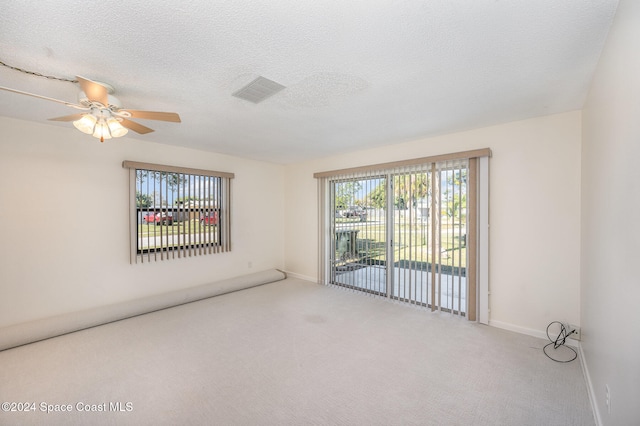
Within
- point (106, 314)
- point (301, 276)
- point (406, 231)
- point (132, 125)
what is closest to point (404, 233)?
point (406, 231)

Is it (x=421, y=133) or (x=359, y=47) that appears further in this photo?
(x=421, y=133)

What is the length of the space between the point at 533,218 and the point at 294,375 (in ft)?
10.2

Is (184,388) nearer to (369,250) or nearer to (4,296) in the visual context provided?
(4,296)

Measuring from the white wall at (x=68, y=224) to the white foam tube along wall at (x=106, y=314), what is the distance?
25cm

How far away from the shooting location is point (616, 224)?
58.3 inches

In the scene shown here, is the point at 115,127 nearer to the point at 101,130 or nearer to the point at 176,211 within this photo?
the point at 101,130

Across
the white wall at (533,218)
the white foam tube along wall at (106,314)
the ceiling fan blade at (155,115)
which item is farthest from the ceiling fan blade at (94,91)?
the white wall at (533,218)

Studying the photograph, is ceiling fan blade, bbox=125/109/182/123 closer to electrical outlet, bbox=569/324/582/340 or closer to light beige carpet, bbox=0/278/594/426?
light beige carpet, bbox=0/278/594/426

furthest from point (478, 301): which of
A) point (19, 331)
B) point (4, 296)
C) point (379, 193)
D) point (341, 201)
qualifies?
point (4, 296)

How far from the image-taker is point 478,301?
340 centimetres

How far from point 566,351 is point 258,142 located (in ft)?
14.8

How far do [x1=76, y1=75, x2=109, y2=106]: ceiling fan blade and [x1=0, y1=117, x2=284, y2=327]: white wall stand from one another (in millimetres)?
2164

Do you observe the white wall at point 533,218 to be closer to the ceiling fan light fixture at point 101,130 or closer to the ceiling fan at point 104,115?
the ceiling fan at point 104,115

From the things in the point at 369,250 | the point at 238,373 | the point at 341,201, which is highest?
the point at 341,201
